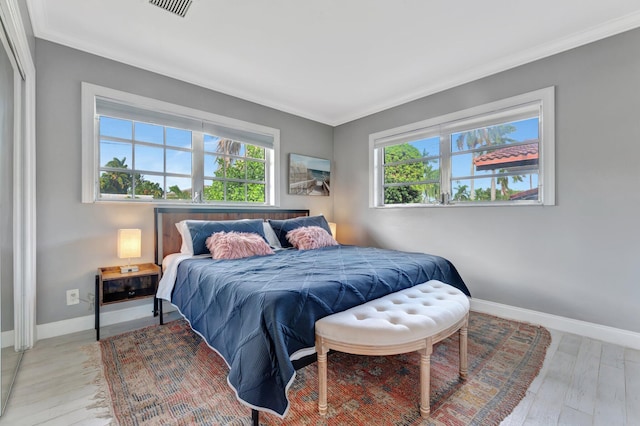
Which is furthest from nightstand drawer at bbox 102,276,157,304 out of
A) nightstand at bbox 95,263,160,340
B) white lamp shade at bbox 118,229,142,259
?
white lamp shade at bbox 118,229,142,259

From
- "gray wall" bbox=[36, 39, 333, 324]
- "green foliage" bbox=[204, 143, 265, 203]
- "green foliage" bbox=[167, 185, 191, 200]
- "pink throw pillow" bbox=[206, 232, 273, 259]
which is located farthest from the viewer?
"green foliage" bbox=[204, 143, 265, 203]

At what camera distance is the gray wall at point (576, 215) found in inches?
86.5

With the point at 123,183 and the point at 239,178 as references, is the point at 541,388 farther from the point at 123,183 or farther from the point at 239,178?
the point at 123,183

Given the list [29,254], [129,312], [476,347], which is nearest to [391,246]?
[476,347]

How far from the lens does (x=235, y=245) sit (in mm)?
2596

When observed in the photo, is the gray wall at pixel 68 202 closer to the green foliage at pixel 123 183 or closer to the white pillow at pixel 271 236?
the green foliage at pixel 123 183

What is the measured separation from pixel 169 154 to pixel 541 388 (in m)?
3.61

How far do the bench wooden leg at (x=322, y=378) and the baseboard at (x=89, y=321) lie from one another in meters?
2.12

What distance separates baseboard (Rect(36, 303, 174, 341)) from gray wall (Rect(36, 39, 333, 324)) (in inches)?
1.8

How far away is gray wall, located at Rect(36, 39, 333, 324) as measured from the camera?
7.59 ft

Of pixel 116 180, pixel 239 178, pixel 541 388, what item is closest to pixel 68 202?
pixel 116 180

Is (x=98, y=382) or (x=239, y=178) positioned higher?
(x=239, y=178)

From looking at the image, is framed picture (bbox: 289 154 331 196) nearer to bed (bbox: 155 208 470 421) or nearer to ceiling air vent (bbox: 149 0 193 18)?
bed (bbox: 155 208 470 421)

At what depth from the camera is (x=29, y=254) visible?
2137mm
